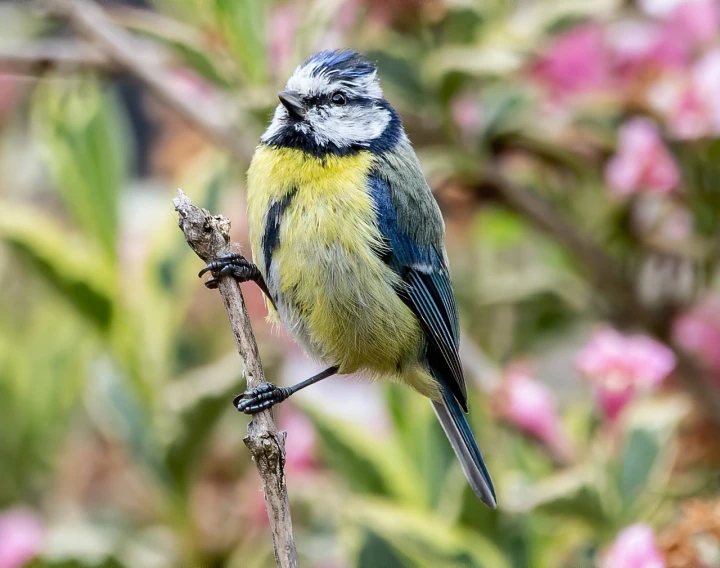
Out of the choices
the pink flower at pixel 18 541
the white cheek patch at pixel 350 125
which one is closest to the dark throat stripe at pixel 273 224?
the white cheek patch at pixel 350 125

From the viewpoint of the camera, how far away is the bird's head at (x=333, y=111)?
147 centimetres

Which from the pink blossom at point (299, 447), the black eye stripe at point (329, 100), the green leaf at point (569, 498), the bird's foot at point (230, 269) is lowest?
the green leaf at point (569, 498)

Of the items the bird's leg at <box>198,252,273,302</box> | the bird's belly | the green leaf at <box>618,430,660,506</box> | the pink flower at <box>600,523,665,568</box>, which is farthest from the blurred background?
the bird's leg at <box>198,252,273,302</box>

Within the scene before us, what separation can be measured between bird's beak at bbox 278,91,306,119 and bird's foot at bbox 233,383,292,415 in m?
0.44

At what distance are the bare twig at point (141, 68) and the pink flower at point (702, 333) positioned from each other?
3.08 ft

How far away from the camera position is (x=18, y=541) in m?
1.70

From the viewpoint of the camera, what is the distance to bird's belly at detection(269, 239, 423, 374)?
137 centimetres

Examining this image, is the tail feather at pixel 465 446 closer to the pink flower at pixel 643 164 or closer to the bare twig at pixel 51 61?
the pink flower at pixel 643 164

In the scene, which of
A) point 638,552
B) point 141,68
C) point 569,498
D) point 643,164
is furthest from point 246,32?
point 638,552

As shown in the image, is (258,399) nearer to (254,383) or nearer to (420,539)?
(254,383)

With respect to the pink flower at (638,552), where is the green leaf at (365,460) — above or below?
above

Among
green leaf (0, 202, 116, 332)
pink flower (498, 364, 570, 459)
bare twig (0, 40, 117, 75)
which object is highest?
bare twig (0, 40, 117, 75)

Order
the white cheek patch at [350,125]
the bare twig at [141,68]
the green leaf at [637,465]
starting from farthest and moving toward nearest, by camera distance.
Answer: the bare twig at [141,68], the green leaf at [637,465], the white cheek patch at [350,125]

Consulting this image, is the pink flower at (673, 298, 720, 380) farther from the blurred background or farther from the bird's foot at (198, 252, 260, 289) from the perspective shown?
the bird's foot at (198, 252, 260, 289)
